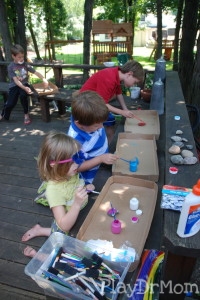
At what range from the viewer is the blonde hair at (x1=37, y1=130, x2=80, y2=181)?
159 centimetres

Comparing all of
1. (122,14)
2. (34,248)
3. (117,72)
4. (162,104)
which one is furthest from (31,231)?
(122,14)

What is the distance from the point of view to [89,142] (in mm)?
2191

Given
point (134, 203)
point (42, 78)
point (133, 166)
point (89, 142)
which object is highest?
point (42, 78)

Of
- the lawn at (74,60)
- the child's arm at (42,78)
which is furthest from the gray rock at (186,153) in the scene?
the lawn at (74,60)

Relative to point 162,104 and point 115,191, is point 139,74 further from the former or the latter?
point 115,191

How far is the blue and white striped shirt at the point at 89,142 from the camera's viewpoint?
214cm

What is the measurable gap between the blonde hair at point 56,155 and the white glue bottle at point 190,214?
2.79ft

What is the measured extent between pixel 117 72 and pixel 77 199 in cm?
189

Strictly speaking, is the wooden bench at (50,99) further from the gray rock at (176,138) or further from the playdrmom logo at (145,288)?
the playdrmom logo at (145,288)

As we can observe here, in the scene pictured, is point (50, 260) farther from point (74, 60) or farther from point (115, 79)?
point (74, 60)

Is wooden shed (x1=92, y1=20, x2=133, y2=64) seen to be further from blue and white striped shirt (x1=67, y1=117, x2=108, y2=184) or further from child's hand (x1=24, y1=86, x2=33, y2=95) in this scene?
blue and white striped shirt (x1=67, y1=117, x2=108, y2=184)

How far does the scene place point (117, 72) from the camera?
115 inches

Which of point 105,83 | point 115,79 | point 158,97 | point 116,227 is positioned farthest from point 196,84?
point 116,227

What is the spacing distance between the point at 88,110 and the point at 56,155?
0.52 meters
